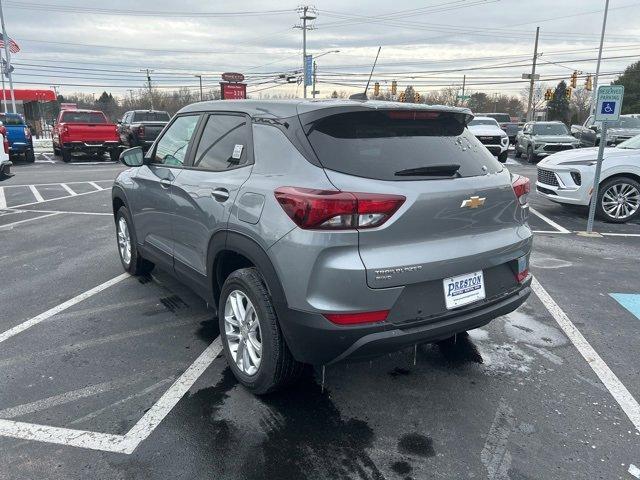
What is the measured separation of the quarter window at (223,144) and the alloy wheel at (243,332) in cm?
87

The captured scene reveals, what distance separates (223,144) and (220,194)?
0.45 m

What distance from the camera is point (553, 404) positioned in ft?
10.3

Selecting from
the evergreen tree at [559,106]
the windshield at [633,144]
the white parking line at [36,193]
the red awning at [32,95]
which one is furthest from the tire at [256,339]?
the evergreen tree at [559,106]

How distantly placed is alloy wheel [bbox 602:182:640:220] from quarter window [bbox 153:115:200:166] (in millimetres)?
7557

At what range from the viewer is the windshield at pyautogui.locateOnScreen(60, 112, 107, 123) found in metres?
20.1

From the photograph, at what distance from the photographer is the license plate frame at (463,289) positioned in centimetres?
284

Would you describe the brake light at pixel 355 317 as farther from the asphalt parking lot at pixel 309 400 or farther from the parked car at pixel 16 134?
the parked car at pixel 16 134

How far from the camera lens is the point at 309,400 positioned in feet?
10.4

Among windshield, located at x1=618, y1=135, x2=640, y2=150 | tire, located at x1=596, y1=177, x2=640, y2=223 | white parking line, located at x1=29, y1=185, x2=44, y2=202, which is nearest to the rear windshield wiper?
tire, located at x1=596, y1=177, x2=640, y2=223

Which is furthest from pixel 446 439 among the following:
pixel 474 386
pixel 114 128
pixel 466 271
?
pixel 114 128

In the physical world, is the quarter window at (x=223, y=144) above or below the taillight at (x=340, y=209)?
above

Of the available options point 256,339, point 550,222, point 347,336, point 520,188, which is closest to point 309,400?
point 256,339

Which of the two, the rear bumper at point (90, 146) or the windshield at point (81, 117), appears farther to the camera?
the windshield at point (81, 117)

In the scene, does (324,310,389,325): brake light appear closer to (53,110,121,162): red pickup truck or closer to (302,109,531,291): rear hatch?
(302,109,531,291): rear hatch
